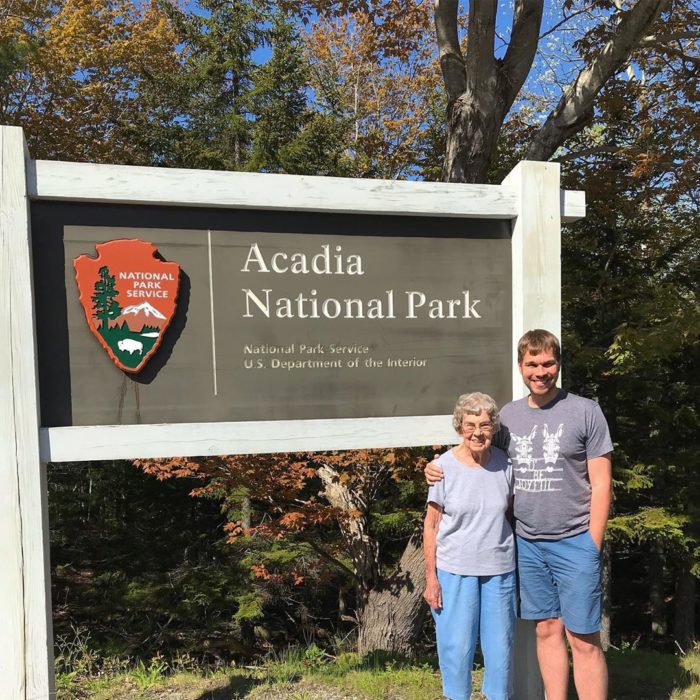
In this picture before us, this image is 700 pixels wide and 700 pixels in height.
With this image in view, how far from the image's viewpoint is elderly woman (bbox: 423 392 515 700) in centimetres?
239

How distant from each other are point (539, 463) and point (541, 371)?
15.1 inches

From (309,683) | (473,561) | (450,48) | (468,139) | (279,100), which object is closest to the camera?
(473,561)

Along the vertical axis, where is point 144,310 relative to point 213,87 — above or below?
below

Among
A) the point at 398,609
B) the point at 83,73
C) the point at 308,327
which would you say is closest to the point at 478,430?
the point at 308,327

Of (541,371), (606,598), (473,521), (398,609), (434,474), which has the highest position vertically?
(541,371)

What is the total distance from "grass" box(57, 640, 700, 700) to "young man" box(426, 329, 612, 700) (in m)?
0.90

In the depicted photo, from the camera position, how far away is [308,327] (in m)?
2.70

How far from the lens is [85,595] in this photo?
10.9 meters

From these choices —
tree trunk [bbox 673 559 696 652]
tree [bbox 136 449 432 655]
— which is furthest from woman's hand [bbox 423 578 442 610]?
tree trunk [bbox 673 559 696 652]

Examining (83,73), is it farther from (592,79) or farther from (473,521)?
(473,521)

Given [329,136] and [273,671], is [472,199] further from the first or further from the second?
[329,136]

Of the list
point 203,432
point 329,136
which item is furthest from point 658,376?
point 203,432

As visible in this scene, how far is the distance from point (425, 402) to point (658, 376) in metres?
10.5

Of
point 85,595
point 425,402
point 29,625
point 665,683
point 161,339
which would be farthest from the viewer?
point 85,595
